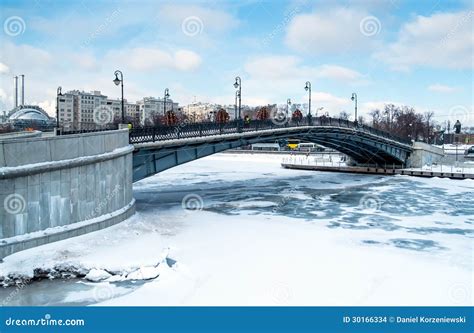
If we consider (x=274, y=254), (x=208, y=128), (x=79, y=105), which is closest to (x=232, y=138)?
(x=208, y=128)

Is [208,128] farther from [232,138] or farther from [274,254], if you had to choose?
[274,254]

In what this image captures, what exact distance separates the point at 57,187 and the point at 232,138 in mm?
13340

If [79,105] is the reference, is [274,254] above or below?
below

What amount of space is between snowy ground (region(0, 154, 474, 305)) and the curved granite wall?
0.66 metres

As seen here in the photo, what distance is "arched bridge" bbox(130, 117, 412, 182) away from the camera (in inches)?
888

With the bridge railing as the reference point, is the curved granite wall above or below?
below

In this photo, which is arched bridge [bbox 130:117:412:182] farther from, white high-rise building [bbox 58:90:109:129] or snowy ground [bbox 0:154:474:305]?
white high-rise building [bbox 58:90:109:129]

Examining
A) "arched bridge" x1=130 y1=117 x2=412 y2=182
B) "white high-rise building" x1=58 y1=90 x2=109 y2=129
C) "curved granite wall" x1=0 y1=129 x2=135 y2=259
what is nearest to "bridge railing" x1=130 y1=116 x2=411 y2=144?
"arched bridge" x1=130 y1=117 x2=412 y2=182

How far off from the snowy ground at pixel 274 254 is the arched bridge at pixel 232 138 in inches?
112

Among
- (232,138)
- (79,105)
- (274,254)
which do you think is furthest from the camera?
(79,105)

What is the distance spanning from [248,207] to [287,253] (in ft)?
33.2

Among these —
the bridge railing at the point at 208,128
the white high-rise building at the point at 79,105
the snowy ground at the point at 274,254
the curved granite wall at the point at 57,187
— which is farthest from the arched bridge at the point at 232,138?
the white high-rise building at the point at 79,105

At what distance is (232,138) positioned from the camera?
27125 mm
